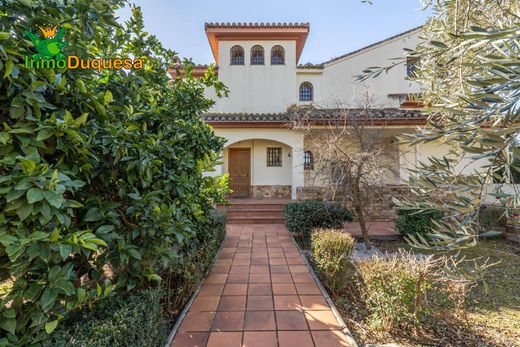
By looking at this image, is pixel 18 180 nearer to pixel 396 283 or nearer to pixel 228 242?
pixel 396 283

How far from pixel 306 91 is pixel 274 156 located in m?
4.60

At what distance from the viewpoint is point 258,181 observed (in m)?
10.8

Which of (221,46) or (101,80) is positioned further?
(221,46)

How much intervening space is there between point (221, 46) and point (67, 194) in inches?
479

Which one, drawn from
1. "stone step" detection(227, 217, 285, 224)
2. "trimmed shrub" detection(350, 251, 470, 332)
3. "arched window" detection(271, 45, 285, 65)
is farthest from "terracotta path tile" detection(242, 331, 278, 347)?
"arched window" detection(271, 45, 285, 65)

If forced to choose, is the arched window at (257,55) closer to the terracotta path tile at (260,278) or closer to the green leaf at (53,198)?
the terracotta path tile at (260,278)

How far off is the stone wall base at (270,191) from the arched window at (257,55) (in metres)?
6.71

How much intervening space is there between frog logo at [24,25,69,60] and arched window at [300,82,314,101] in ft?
39.5

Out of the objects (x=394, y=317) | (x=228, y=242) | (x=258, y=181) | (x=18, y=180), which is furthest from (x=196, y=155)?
(x=258, y=181)

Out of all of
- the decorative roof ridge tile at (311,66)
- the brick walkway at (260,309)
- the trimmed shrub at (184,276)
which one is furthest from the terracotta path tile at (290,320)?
the decorative roof ridge tile at (311,66)

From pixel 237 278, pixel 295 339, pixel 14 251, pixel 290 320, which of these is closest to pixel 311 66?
pixel 237 278

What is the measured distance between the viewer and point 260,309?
3.12 m

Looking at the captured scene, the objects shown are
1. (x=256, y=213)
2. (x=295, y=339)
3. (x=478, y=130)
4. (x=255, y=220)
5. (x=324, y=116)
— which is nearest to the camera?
(x=478, y=130)

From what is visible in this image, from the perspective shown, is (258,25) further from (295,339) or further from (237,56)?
(295,339)
